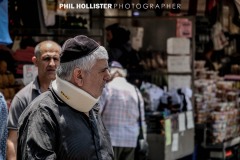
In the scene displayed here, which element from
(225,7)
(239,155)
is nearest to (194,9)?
(225,7)

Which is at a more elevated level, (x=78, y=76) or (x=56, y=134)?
(x=78, y=76)

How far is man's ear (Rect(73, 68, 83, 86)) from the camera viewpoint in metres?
3.54

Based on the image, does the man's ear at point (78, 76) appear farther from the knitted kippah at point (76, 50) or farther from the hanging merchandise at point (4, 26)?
the hanging merchandise at point (4, 26)

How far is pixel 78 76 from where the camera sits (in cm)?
355

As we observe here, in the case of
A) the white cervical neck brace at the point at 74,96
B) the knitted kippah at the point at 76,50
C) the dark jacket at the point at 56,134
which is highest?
the knitted kippah at the point at 76,50

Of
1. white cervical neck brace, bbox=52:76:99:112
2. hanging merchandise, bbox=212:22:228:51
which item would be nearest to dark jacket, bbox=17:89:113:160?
white cervical neck brace, bbox=52:76:99:112

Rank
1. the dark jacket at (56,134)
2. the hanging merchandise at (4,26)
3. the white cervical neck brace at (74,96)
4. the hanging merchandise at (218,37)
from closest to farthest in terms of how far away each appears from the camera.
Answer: the dark jacket at (56,134), the white cervical neck brace at (74,96), the hanging merchandise at (4,26), the hanging merchandise at (218,37)

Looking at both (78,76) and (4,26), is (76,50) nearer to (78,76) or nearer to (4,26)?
(78,76)

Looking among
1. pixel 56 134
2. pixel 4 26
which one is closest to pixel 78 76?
pixel 56 134

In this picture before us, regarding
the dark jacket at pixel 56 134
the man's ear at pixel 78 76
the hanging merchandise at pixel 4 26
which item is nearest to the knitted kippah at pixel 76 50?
the man's ear at pixel 78 76

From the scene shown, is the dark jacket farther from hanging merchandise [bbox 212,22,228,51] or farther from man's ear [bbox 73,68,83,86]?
hanging merchandise [bbox 212,22,228,51]

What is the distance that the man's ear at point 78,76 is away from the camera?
11.6ft

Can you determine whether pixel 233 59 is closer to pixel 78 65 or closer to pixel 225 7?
pixel 225 7

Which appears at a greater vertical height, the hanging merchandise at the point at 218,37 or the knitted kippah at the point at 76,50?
the knitted kippah at the point at 76,50
